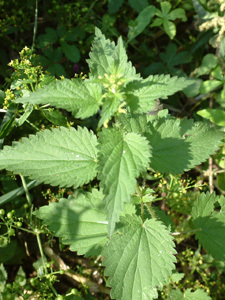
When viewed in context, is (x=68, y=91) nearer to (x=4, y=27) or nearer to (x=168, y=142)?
(x=168, y=142)

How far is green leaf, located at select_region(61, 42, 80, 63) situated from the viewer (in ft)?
10.3

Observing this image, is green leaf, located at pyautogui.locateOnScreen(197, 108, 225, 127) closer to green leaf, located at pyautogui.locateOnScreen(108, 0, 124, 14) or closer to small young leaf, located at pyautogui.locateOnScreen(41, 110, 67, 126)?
small young leaf, located at pyautogui.locateOnScreen(41, 110, 67, 126)

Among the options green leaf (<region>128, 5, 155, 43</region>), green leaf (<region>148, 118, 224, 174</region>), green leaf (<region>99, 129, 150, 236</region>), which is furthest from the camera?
green leaf (<region>128, 5, 155, 43</region>)

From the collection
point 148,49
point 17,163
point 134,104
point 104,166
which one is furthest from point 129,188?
point 148,49

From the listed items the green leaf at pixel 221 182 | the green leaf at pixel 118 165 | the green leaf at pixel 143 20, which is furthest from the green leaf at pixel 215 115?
the green leaf at pixel 118 165

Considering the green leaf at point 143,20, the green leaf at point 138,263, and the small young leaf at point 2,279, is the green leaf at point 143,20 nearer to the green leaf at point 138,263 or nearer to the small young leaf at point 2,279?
the green leaf at point 138,263

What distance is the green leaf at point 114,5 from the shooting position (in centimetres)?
335

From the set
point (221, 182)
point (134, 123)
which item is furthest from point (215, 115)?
point (134, 123)

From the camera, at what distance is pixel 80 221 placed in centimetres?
212

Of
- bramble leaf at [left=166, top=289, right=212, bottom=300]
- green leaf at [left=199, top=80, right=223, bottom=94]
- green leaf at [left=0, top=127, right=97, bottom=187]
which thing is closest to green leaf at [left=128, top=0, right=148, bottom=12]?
green leaf at [left=199, top=80, right=223, bottom=94]

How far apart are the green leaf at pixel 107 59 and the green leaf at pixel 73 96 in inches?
5.4

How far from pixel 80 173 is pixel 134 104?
1.63ft

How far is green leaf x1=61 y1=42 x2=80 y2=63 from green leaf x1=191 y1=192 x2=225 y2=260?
1.71 m

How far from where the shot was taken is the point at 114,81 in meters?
1.62
